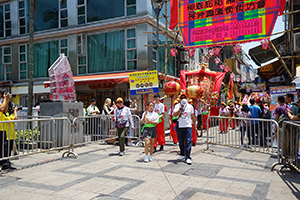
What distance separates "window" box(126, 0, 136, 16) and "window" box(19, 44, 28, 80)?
371 inches

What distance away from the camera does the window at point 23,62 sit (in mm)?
20453

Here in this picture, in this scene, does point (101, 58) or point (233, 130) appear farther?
point (101, 58)

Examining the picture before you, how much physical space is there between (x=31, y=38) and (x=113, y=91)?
6.72m

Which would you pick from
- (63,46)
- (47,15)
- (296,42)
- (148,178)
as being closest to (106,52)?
(63,46)

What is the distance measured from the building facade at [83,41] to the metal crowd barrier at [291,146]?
10.9 metres

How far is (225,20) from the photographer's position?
9.54 meters

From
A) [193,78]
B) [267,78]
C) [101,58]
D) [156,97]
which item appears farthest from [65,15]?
[267,78]

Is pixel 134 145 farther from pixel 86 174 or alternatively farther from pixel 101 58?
pixel 101 58

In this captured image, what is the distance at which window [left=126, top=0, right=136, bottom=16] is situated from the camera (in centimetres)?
1653

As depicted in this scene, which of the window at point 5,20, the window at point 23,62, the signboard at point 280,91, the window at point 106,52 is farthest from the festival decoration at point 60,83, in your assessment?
the window at point 5,20

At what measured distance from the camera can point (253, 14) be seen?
911 cm

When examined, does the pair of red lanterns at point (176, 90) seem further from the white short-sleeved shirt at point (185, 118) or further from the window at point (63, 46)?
the window at point (63, 46)

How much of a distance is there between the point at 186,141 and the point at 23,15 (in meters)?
19.1

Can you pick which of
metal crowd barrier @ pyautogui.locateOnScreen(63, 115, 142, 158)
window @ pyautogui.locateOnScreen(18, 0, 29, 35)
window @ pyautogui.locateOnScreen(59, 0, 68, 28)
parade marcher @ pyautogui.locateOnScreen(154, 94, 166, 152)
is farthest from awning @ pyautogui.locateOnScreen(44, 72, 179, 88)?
window @ pyautogui.locateOnScreen(18, 0, 29, 35)
